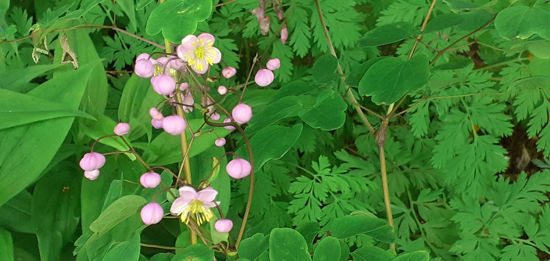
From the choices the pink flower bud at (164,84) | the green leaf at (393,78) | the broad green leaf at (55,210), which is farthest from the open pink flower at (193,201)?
the broad green leaf at (55,210)

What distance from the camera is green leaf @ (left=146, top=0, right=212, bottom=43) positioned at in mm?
521

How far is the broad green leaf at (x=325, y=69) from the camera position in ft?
2.67

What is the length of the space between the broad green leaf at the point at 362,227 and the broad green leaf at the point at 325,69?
9.4 inches

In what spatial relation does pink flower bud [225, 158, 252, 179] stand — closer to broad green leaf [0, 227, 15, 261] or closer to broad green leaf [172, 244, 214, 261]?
broad green leaf [172, 244, 214, 261]

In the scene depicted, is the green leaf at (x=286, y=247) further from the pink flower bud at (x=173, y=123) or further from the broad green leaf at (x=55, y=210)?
the broad green leaf at (x=55, y=210)

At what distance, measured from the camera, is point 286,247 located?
564 millimetres

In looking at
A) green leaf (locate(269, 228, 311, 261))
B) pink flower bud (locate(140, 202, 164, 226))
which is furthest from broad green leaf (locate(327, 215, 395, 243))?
pink flower bud (locate(140, 202, 164, 226))

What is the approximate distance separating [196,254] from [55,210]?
493 millimetres

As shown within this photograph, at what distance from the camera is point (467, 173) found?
110 centimetres

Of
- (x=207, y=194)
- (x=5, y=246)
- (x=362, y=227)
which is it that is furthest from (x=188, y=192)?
(x=5, y=246)

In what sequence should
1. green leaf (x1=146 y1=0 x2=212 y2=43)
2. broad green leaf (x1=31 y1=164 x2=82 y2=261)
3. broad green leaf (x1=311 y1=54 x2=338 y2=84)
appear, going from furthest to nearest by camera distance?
1. broad green leaf (x1=31 y1=164 x2=82 y2=261)
2. broad green leaf (x1=311 y1=54 x2=338 y2=84)
3. green leaf (x1=146 y1=0 x2=212 y2=43)

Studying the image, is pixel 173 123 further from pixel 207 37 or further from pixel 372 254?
pixel 372 254

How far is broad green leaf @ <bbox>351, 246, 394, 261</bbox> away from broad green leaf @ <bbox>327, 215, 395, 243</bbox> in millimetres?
16

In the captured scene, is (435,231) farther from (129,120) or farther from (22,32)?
(22,32)
